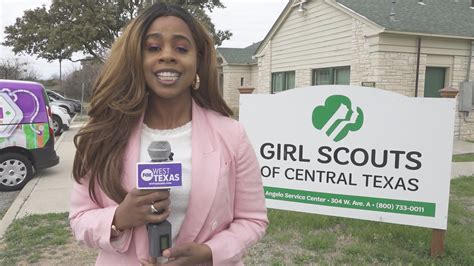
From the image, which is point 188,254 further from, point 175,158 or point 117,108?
point 117,108

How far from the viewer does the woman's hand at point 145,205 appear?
4.25 feet

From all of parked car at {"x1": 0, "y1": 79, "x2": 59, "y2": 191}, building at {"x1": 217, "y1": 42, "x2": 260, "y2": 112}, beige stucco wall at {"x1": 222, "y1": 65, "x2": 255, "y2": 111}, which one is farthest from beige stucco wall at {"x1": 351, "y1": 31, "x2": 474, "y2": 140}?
beige stucco wall at {"x1": 222, "y1": 65, "x2": 255, "y2": 111}

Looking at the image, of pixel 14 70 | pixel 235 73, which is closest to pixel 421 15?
pixel 235 73

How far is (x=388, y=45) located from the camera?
37.7 ft

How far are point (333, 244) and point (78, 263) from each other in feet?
8.36

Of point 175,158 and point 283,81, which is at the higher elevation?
point 283,81

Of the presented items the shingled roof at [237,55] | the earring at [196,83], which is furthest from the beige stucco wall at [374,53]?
the earring at [196,83]

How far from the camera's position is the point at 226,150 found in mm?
1581

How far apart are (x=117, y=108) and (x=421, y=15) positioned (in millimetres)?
13819

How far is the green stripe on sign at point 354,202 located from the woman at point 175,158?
9.31 feet

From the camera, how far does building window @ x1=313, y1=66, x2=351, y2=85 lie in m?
13.1

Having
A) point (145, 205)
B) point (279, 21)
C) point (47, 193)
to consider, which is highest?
point (279, 21)

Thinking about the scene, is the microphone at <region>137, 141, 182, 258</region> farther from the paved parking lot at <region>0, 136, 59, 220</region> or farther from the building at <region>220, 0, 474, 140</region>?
the building at <region>220, 0, 474, 140</region>

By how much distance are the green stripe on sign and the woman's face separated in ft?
10.3
